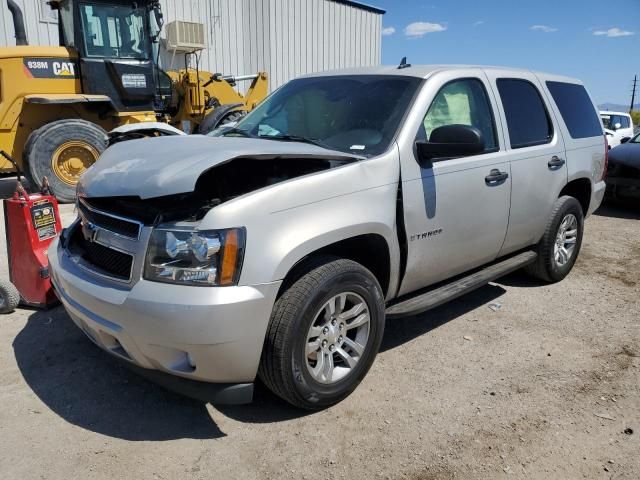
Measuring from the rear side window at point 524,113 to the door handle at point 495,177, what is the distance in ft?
1.17

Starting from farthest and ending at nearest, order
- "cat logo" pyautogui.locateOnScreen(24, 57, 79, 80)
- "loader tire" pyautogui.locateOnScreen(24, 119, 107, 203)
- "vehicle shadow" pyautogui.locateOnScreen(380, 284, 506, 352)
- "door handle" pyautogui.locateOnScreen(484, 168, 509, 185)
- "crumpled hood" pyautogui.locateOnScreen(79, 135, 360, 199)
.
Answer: "cat logo" pyautogui.locateOnScreen(24, 57, 79, 80), "loader tire" pyautogui.locateOnScreen(24, 119, 107, 203), "vehicle shadow" pyautogui.locateOnScreen(380, 284, 506, 352), "door handle" pyautogui.locateOnScreen(484, 168, 509, 185), "crumpled hood" pyautogui.locateOnScreen(79, 135, 360, 199)

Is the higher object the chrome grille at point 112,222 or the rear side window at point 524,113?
the rear side window at point 524,113

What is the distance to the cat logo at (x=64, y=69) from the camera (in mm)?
8555

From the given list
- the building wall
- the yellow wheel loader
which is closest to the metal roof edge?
the building wall

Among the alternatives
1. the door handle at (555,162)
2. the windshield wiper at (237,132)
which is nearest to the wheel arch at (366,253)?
the windshield wiper at (237,132)

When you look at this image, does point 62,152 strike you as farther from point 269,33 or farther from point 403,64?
point 269,33

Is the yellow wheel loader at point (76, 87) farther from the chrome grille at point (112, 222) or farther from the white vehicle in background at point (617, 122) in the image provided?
the white vehicle in background at point (617, 122)

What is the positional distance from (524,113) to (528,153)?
0.37 metres

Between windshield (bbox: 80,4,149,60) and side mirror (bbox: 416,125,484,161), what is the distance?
7577mm

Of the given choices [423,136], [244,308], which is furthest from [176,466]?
[423,136]

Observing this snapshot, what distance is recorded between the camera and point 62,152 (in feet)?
27.3

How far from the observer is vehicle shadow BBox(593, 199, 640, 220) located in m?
8.32

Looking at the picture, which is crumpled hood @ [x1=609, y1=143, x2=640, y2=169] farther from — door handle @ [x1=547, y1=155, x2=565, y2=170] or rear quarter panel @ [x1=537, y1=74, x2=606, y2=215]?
door handle @ [x1=547, y1=155, x2=565, y2=170]

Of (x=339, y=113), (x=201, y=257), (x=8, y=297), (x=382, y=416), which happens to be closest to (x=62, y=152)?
(x=8, y=297)
